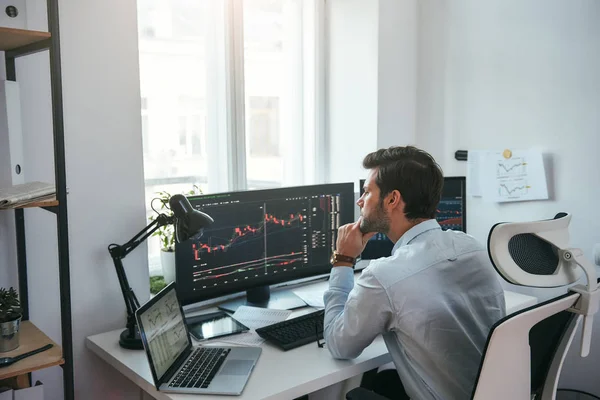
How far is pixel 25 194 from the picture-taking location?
1.51 m

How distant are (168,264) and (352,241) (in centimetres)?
77

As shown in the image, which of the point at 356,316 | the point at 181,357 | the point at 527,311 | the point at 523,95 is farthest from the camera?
the point at 523,95

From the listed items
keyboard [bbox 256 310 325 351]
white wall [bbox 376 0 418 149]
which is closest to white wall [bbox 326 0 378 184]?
white wall [bbox 376 0 418 149]

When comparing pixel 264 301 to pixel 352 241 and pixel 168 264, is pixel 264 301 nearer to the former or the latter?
pixel 168 264

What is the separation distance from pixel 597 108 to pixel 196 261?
167 cm

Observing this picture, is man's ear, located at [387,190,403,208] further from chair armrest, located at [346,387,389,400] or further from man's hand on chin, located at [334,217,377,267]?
chair armrest, located at [346,387,389,400]

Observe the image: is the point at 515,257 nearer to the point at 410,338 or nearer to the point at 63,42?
the point at 410,338

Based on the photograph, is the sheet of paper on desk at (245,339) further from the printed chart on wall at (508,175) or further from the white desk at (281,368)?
the printed chart on wall at (508,175)

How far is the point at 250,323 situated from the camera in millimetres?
2053

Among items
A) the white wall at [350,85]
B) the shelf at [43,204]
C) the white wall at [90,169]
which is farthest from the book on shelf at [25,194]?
the white wall at [350,85]

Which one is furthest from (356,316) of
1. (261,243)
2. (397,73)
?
(397,73)

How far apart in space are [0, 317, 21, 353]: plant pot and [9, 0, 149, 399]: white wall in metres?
0.26

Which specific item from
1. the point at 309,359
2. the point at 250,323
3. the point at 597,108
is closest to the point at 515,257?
the point at 309,359

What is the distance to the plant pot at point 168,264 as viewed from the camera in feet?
7.39
